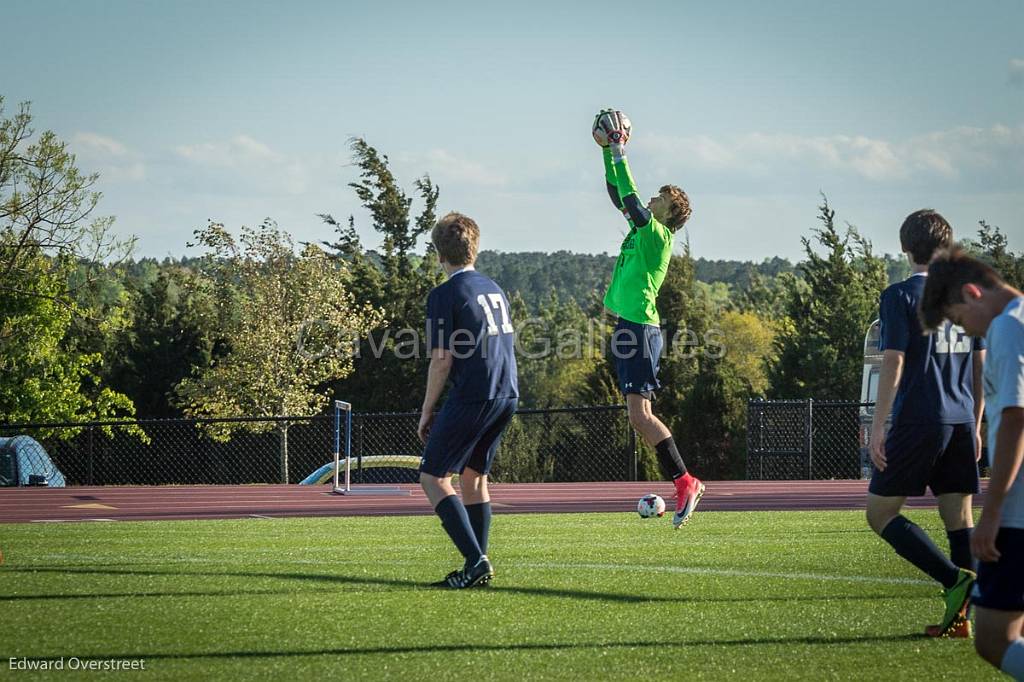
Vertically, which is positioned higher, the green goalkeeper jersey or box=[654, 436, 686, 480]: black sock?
the green goalkeeper jersey

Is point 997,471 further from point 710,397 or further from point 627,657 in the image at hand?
point 710,397

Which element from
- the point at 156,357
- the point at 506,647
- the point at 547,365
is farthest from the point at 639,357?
the point at 547,365

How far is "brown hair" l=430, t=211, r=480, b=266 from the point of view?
725 cm

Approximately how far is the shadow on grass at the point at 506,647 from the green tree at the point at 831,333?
3839 centimetres

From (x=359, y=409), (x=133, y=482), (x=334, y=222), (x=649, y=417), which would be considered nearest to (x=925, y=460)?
(x=649, y=417)

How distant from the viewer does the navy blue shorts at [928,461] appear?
5969 millimetres

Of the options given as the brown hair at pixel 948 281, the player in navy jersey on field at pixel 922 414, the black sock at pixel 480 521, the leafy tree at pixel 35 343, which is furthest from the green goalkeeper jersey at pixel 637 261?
the leafy tree at pixel 35 343

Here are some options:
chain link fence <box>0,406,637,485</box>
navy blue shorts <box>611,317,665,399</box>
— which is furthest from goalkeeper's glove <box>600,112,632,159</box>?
chain link fence <box>0,406,637,485</box>

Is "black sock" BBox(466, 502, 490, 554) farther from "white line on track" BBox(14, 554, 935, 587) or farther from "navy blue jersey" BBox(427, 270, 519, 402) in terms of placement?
"white line on track" BBox(14, 554, 935, 587)

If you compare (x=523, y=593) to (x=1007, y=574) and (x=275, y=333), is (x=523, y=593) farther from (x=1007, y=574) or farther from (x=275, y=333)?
(x=275, y=333)

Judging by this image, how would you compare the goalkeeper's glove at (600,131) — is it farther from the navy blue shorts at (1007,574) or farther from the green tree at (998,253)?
the green tree at (998,253)

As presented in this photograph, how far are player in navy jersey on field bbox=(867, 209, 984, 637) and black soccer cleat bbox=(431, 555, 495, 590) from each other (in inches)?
87.7

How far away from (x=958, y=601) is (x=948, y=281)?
233cm

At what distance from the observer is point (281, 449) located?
36.1 m
